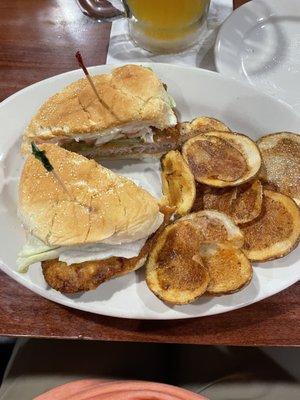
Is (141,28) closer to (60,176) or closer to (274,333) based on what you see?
(60,176)

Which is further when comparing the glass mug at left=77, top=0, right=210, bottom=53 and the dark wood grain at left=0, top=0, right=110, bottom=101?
the dark wood grain at left=0, top=0, right=110, bottom=101

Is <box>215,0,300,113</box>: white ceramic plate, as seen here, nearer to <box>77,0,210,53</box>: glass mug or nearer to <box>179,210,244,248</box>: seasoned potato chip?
<box>77,0,210,53</box>: glass mug

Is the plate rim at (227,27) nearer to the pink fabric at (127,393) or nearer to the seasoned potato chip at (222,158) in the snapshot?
the seasoned potato chip at (222,158)

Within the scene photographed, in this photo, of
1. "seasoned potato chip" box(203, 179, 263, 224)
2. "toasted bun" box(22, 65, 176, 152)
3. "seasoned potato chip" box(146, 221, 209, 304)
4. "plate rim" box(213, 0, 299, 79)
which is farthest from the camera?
"plate rim" box(213, 0, 299, 79)

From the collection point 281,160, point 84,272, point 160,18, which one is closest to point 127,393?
point 84,272

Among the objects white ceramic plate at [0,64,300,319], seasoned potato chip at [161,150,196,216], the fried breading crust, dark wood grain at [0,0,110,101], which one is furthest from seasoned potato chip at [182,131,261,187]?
dark wood grain at [0,0,110,101]

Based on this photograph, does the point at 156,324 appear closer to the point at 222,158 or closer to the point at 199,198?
the point at 199,198
